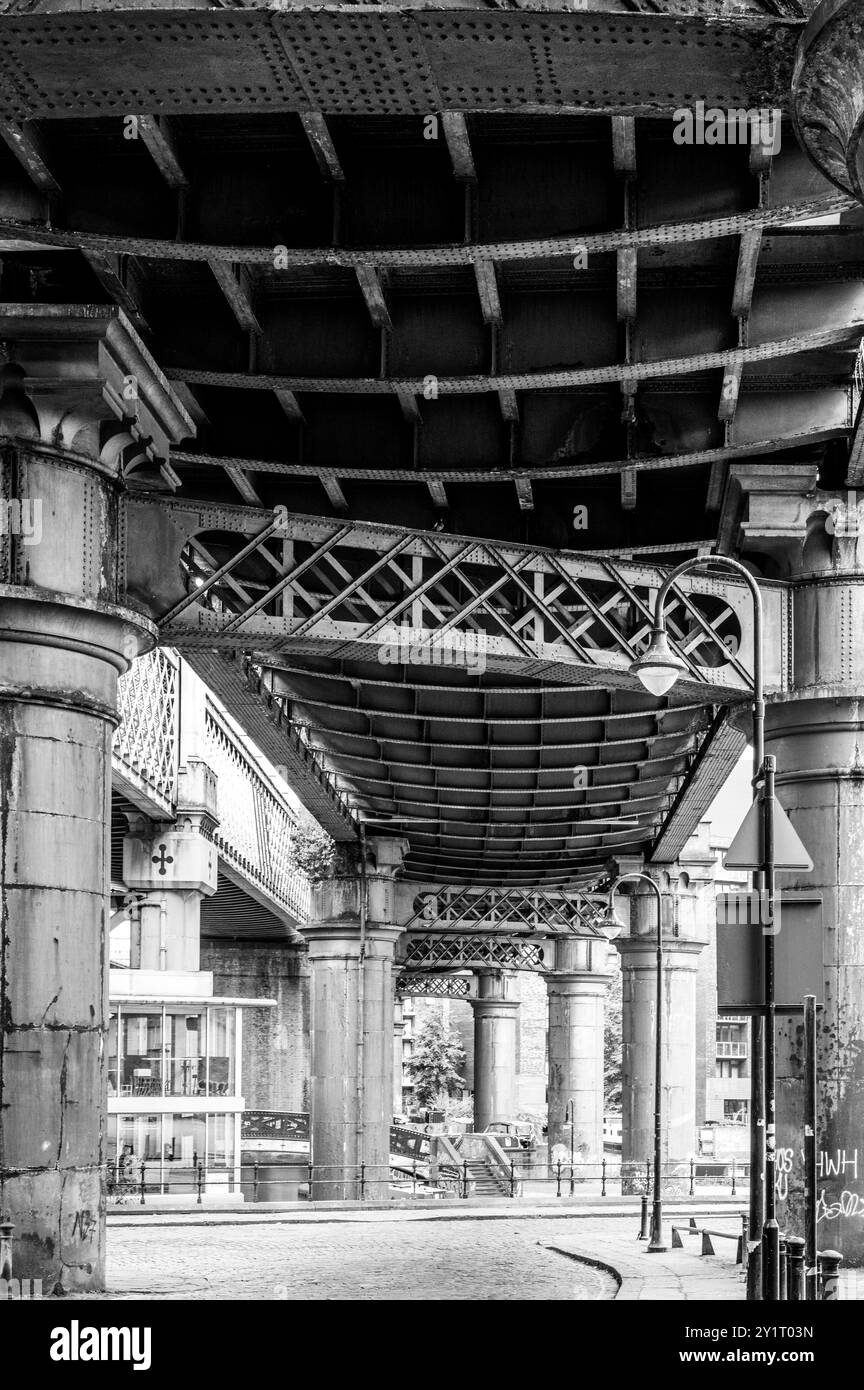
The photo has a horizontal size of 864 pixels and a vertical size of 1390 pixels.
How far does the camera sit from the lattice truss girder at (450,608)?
64.8 ft

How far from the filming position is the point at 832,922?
63.9 feet

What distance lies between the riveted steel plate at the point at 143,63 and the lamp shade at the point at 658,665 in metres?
5.99

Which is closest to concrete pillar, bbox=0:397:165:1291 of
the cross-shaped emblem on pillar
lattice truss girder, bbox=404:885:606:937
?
the cross-shaped emblem on pillar

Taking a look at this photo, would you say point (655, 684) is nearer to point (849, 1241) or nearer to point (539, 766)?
point (849, 1241)

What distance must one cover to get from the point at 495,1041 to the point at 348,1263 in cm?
7341

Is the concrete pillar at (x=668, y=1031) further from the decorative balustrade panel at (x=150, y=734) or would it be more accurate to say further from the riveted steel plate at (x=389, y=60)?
the riveted steel plate at (x=389, y=60)

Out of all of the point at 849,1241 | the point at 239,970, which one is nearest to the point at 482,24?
the point at 849,1241

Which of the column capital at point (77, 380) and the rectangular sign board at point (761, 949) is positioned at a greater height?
the column capital at point (77, 380)

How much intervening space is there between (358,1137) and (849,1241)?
26.7 metres

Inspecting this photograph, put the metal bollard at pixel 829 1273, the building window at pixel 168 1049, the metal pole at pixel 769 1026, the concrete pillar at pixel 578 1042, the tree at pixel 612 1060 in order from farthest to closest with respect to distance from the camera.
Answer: the tree at pixel 612 1060 → the concrete pillar at pixel 578 1042 → the building window at pixel 168 1049 → the metal bollard at pixel 829 1273 → the metal pole at pixel 769 1026

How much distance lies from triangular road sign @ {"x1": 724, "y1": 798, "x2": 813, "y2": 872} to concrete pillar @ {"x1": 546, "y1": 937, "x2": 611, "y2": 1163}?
56676 millimetres

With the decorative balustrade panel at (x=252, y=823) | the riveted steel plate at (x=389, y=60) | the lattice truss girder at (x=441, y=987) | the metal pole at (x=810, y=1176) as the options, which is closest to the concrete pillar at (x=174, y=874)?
the decorative balustrade panel at (x=252, y=823)

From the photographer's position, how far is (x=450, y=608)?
22.2 meters

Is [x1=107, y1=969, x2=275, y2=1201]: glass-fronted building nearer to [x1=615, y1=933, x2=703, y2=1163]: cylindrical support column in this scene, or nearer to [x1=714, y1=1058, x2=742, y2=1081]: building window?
[x1=615, y1=933, x2=703, y2=1163]: cylindrical support column
